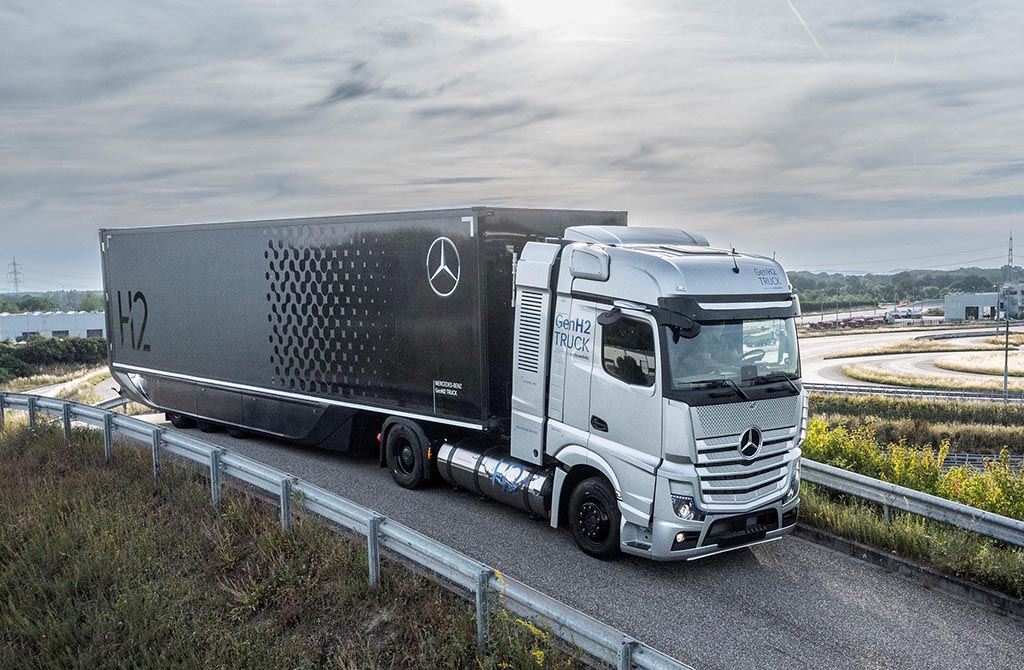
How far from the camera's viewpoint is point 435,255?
11.1 meters

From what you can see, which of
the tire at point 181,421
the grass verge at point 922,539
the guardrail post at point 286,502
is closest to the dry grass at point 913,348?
the tire at point 181,421

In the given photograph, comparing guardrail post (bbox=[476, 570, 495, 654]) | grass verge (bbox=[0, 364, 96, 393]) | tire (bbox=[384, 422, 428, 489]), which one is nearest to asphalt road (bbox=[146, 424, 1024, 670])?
tire (bbox=[384, 422, 428, 489])

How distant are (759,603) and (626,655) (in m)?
2.82

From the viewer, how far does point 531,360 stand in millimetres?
9820

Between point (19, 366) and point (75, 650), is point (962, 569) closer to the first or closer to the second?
point (75, 650)

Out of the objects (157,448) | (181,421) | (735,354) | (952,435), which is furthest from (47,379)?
(735,354)

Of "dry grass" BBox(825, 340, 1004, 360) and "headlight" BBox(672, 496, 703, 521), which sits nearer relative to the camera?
"headlight" BBox(672, 496, 703, 521)

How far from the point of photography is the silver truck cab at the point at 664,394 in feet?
27.0

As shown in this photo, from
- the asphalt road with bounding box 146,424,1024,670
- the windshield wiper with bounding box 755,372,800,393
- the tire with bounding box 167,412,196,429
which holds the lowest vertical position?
the asphalt road with bounding box 146,424,1024,670

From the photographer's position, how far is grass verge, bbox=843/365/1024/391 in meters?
51.8

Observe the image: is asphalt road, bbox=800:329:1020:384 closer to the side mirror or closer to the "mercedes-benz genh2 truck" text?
the "mercedes-benz genh2 truck" text

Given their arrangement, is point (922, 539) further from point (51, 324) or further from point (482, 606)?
point (51, 324)

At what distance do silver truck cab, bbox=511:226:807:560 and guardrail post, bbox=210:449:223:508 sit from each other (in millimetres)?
4026

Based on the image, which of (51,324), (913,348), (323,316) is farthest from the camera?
(51,324)
